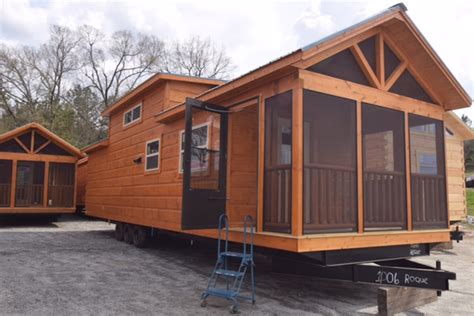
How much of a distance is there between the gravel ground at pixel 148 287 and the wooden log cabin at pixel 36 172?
5.92 m

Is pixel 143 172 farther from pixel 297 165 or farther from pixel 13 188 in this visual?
pixel 13 188

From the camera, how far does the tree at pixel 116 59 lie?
2931 centimetres

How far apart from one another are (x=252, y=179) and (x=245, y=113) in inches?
43.1

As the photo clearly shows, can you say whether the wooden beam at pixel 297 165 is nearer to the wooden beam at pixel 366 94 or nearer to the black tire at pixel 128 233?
the wooden beam at pixel 366 94

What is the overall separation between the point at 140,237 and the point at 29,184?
24.7 feet

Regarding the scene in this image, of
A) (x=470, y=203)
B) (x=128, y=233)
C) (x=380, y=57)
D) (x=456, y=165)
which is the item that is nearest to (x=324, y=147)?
(x=380, y=57)

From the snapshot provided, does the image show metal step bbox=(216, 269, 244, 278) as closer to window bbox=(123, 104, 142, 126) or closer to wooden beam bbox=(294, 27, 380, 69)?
wooden beam bbox=(294, 27, 380, 69)

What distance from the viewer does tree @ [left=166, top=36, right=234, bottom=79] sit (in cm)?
2978

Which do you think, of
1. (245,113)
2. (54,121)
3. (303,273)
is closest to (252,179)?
(245,113)

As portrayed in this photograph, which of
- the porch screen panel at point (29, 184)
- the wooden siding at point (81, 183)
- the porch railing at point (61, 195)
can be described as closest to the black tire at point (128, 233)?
the porch railing at point (61, 195)

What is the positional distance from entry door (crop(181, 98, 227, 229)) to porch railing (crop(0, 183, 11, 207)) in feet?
37.0

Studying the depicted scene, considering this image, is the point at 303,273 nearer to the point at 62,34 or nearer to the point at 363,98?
the point at 363,98

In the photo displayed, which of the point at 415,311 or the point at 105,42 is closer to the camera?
the point at 415,311

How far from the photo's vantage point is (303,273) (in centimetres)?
545
